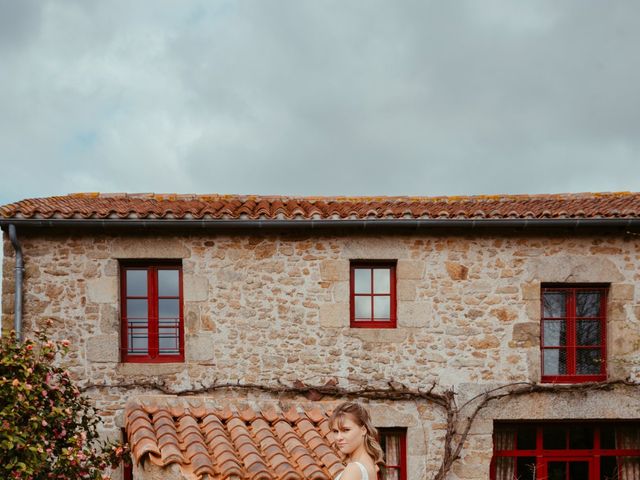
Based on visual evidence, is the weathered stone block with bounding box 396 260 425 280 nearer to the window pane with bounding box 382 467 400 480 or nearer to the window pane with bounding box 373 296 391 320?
the window pane with bounding box 373 296 391 320

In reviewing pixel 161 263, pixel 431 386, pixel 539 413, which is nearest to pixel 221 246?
pixel 161 263

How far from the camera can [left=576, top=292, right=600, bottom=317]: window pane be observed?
9.43 metres

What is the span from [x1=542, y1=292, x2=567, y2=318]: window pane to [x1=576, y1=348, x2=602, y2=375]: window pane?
1.95 ft

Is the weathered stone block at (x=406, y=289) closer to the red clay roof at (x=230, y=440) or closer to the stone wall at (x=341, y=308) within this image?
the stone wall at (x=341, y=308)

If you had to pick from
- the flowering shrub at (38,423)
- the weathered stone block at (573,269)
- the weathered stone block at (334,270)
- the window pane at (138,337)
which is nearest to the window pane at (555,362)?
the weathered stone block at (573,269)

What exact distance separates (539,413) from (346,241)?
3484mm

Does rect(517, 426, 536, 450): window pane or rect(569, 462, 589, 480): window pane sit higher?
rect(517, 426, 536, 450): window pane

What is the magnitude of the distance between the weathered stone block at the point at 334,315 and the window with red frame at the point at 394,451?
1.60 m

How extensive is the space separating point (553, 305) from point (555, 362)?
2.58 feet

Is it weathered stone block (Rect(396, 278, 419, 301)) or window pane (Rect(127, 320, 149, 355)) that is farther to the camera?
window pane (Rect(127, 320, 149, 355))

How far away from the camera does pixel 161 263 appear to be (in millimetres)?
9305

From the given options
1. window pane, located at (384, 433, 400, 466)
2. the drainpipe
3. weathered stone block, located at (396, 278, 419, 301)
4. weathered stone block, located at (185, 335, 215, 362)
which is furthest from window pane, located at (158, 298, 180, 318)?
window pane, located at (384, 433, 400, 466)

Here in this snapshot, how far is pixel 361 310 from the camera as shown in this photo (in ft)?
30.7

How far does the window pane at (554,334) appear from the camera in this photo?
30.8 feet
